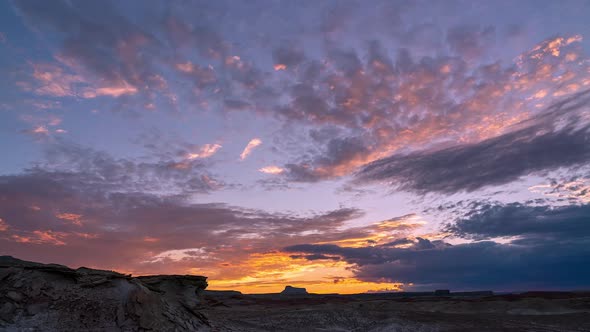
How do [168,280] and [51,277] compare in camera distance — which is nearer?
[51,277]

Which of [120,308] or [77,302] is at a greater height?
[77,302]

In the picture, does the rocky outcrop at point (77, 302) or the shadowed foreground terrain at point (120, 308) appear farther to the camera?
the shadowed foreground terrain at point (120, 308)

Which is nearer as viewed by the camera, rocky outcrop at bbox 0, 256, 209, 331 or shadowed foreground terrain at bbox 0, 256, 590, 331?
rocky outcrop at bbox 0, 256, 209, 331

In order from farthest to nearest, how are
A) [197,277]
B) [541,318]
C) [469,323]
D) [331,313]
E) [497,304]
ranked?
[497,304] < [541,318] < [331,313] < [469,323] < [197,277]

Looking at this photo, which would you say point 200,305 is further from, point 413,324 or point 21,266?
point 413,324

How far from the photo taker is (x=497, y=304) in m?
54.5

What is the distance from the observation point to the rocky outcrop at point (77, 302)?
68.2 ft

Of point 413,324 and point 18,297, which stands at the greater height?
point 18,297

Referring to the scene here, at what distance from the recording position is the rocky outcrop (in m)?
20.8

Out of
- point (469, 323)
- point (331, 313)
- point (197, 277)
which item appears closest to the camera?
point (197, 277)

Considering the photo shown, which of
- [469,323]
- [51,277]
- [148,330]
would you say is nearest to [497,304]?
[469,323]

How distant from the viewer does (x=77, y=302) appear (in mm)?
22344

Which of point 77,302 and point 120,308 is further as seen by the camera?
point 120,308

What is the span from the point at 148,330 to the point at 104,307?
287cm
